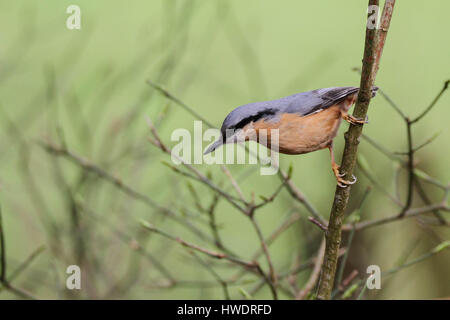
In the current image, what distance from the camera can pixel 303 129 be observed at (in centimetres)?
64

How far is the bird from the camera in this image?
57 cm

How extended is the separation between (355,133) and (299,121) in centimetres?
14

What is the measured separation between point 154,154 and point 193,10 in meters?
0.39

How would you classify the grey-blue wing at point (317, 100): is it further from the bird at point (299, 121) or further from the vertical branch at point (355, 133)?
the vertical branch at point (355, 133)

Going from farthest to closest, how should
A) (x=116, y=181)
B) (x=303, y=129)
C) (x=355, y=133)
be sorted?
(x=116, y=181) < (x=303, y=129) < (x=355, y=133)

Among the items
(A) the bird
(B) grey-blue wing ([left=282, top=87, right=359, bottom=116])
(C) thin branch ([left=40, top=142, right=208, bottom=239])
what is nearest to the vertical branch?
(A) the bird

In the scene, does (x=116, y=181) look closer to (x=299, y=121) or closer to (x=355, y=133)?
(x=299, y=121)

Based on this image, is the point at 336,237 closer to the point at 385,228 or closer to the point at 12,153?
the point at 385,228

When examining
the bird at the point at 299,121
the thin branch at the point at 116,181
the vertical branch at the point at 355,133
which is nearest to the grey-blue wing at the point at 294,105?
the bird at the point at 299,121

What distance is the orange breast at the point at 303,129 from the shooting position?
1.91 ft

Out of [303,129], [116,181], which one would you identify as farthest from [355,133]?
[116,181]

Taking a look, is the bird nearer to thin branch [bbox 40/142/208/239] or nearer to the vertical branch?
the vertical branch
